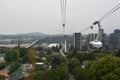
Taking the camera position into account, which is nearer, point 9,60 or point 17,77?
point 17,77

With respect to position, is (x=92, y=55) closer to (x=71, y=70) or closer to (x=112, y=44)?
(x=71, y=70)

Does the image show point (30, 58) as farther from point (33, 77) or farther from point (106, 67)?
point (106, 67)

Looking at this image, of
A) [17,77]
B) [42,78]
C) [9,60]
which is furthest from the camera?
[9,60]

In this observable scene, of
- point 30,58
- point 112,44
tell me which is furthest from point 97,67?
point 112,44

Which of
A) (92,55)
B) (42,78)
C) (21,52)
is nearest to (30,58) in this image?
(92,55)

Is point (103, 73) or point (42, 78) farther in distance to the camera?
point (42, 78)

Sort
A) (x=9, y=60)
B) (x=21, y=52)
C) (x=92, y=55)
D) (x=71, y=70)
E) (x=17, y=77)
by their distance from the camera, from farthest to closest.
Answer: (x=21, y=52)
(x=9, y=60)
(x=92, y=55)
(x=71, y=70)
(x=17, y=77)
